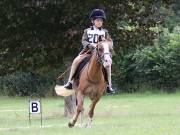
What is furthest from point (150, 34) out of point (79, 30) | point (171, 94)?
point (171, 94)

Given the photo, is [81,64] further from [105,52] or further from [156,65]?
[156,65]

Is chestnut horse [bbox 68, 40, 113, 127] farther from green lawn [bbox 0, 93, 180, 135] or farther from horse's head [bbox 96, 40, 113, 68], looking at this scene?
green lawn [bbox 0, 93, 180, 135]

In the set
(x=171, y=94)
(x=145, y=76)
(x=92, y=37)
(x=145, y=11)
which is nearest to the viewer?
(x=92, y=37)

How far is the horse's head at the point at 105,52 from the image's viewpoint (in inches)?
544

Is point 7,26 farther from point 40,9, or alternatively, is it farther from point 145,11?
point 145,11

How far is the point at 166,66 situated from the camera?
145 ft

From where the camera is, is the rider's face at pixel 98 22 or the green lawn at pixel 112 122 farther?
the rider's face at pixel 98 22

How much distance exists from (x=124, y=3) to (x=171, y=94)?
62.5 feet

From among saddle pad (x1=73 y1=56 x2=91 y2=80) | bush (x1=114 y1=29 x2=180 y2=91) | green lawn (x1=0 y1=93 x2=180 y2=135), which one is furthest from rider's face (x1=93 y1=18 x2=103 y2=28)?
bush (x1=114 y1=29 x2=180 y2=91)

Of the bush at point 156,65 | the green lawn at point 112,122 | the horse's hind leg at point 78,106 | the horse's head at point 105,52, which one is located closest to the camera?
the green lawn at point 112,122

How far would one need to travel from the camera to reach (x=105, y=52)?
1391 centimetres

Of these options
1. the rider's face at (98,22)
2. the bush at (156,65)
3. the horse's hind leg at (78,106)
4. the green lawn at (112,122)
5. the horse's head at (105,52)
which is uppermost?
the rider's face at (98,22)

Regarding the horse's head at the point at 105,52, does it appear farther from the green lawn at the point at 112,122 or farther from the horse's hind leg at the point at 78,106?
the green lawn at the point at 112,122

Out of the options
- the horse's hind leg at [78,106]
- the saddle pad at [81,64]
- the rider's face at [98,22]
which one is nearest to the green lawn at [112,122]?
the horse's hind leg at [78,106]
